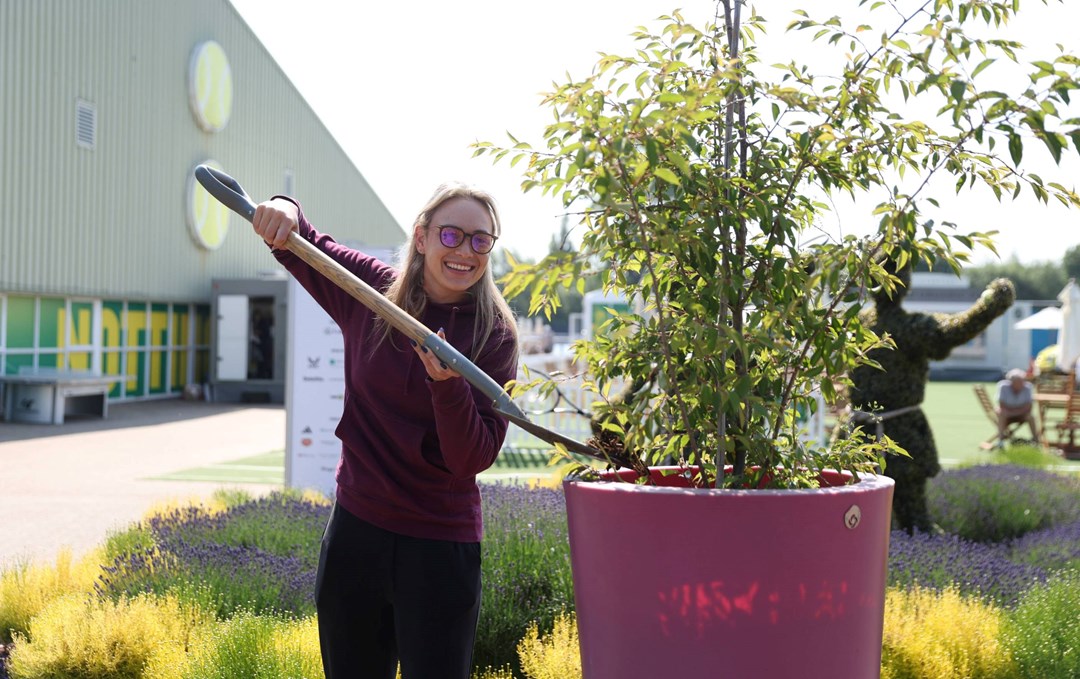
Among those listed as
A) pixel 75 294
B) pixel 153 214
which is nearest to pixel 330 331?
pixel 75 294

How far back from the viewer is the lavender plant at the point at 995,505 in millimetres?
7461

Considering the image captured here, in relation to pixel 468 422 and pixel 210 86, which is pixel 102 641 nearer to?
pixel 468 422

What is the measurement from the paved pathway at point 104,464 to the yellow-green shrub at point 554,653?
9.72 ft

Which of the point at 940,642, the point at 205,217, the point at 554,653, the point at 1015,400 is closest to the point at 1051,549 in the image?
the point at 940,642

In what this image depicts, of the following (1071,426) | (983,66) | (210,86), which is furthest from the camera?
(210,86)

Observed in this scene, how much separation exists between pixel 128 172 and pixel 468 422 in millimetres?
20176

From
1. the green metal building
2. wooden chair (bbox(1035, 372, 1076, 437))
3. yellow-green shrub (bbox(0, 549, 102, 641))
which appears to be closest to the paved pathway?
yellow-green shrub (bbox(0, 549, 102, 641))

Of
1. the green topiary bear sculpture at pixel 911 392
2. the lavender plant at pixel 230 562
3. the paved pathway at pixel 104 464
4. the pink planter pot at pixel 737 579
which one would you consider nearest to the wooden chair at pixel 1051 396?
the green topiary bear sculpture at pixel 911 392

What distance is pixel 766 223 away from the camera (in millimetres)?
2209

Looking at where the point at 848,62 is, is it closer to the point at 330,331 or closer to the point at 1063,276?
the point at 330,331

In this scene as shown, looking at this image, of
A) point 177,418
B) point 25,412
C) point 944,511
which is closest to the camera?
point 944,511

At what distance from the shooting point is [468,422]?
7.49 feet

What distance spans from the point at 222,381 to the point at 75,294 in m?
4.75

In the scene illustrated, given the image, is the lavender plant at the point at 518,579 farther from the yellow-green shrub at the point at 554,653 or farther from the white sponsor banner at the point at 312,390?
the white sponsor banner at the point at 312,390
